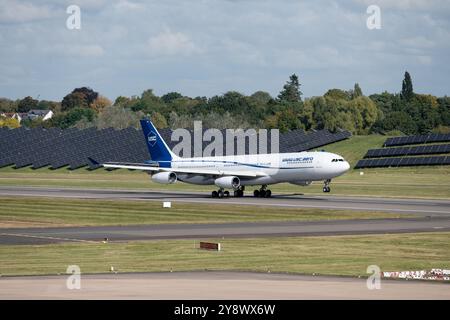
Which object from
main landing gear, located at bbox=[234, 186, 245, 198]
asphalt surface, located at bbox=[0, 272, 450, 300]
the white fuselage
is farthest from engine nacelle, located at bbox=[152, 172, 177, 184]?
asphalt surface, located at bbox=[0, 272, 450, 300]

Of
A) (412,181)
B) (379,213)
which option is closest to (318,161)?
(379,213)

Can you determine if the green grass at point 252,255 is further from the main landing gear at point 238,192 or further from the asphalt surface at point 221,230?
the main landing gear at point 238,192

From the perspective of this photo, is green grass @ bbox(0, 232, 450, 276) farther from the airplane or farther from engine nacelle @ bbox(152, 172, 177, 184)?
engine nacelle @ bbox(152, 172, 177, 184)

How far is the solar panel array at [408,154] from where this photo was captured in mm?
122500

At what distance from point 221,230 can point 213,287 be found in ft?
79.3

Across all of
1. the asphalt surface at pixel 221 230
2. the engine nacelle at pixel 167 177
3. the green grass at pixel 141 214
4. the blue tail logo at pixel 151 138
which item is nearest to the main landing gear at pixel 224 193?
the engine nacelle at pixel 167 177

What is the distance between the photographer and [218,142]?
5817 inches

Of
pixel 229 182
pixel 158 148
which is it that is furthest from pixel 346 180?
pixel 229 182

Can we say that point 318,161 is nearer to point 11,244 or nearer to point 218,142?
point 11,244

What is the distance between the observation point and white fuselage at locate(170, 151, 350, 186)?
3393 inches

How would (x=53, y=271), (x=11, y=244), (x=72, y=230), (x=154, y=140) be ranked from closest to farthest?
(x=53, y=271) < (x=11, y=244) < (x=72, y=230) < (x=154, y=140)

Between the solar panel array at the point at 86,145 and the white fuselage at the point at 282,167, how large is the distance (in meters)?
47.7
